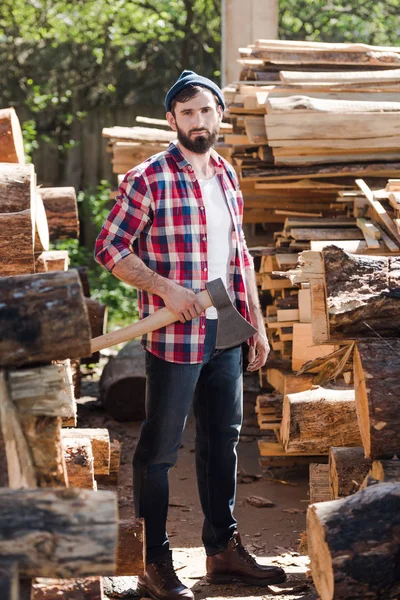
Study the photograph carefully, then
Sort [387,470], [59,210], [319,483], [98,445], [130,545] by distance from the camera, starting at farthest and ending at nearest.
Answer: [59,210]
[98,445]
[319,483]
[130,545]
[387,470]

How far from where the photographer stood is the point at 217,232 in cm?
430

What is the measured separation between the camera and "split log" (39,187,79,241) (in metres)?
6.49

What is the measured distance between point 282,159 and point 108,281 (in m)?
5.91

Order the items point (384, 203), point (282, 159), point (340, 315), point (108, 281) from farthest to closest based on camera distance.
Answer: point (108, 281), point (282, 159), point (384, 203), point (340, 315)

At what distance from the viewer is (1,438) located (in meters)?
2.96

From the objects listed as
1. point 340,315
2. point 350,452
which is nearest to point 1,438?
point 340,315

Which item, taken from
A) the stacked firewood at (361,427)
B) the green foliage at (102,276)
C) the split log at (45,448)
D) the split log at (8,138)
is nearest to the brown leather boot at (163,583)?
the stacked firewood at (361,427)

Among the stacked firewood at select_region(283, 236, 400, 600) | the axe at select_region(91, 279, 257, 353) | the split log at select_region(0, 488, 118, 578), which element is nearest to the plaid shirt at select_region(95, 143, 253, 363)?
the axe at select_region(91, 279, 257, 353)

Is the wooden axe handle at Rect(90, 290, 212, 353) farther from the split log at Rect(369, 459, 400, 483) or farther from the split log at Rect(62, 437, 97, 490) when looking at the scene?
the split log at Rect(369, 459, 400, 483)

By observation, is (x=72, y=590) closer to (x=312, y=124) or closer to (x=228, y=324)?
(x=228, y=324)

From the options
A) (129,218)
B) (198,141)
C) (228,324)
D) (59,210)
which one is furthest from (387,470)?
(59,210)

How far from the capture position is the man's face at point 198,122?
4273 millimetres

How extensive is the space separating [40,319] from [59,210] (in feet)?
11.9

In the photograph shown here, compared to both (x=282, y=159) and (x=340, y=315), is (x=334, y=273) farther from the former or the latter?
(x=282, y=159)
